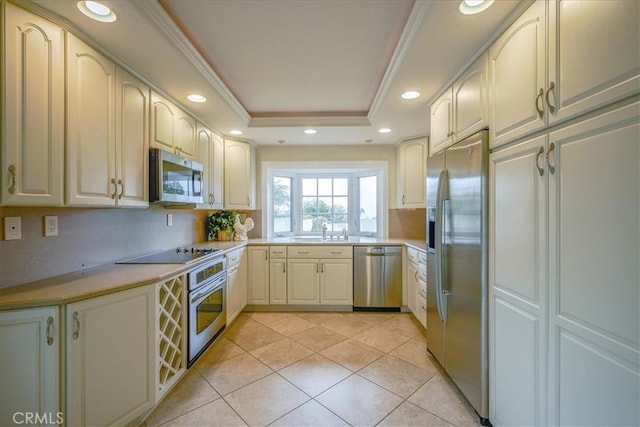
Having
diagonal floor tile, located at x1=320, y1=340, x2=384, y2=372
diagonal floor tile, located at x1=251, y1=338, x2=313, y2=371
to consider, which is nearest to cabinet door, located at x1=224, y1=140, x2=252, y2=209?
diagonal floor tile, located at x1=251, y1=338, x2=313, y2=371

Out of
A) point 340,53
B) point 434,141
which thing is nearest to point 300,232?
point 434,141

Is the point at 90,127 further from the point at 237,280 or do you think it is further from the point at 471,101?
the point at 471,101

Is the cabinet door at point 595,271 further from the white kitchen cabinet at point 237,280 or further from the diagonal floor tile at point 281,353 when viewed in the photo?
the white kitchen cabinet at point 237,280

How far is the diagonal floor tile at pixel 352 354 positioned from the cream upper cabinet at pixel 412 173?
187 centimetres

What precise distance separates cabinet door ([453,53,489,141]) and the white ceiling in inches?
3.6

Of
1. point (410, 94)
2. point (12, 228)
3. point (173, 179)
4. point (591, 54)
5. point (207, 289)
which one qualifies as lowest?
point (207, 289)

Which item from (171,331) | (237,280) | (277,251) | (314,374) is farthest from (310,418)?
(277,251)

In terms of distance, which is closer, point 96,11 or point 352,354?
point 96,11

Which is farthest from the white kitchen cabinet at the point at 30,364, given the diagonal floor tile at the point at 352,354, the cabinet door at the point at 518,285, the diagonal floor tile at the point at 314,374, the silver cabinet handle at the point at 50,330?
the cabinet door at the point at 518,285

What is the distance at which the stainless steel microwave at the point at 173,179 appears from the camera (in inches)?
85.2

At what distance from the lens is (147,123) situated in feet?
7.00

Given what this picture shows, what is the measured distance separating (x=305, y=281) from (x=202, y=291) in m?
1.47

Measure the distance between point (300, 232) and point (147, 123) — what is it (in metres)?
2.76

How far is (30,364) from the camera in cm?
130
